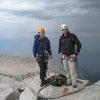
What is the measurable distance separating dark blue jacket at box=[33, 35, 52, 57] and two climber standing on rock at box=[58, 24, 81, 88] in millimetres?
821

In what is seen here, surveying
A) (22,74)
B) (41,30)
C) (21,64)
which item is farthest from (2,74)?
(41,30)

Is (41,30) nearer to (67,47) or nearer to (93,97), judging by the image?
(67,47)

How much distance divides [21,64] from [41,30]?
12.5 metres

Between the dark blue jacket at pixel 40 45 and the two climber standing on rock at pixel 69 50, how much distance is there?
32.3 inches

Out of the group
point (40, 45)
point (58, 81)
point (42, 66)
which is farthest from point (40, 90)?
point (40, 45)

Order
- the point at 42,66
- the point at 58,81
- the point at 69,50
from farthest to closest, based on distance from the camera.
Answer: the point at 42,66
the point at 58,81
the point at 69,50

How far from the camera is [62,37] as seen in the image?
17.5 metres

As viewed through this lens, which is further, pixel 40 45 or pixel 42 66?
pixel 42 66

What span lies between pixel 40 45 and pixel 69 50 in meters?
1.64

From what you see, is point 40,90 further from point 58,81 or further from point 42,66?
point 42,66

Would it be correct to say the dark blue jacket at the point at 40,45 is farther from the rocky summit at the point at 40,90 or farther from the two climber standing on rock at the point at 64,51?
the rocky summit at the point at 40,90

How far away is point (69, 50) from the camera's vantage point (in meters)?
17.4

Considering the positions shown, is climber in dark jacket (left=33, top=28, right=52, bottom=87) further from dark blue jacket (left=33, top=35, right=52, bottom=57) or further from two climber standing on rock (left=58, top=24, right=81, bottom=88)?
two climber standing on rock (left=58, top=24, right=81, bottom=88)

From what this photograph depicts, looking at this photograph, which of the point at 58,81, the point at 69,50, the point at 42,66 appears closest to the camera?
the point at 69,50
